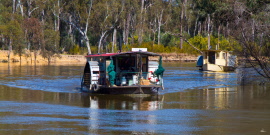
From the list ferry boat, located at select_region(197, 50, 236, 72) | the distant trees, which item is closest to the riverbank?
the distant trees

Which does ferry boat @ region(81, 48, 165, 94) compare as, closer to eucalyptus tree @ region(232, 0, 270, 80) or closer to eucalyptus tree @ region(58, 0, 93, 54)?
eucalyptus tree @ region(232, 0, 270, 80)

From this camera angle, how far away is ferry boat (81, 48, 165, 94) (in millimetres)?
24683

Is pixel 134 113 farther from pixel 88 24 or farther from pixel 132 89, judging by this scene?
pixel 88 24

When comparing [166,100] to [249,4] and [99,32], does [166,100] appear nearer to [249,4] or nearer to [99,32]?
[249,4]

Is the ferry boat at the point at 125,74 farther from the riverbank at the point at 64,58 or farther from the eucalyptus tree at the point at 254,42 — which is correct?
the riverbank at the point at 64,58

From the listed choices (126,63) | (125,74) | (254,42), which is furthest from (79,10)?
(254,42)

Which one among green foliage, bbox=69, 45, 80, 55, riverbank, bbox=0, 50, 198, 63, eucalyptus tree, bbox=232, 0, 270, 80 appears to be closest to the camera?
eucalyptus tree, bbox=232, 0, 270, 80

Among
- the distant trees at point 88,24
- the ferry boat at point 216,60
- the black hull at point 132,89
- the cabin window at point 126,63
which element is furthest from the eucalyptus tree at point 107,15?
the black hull at point 132,89

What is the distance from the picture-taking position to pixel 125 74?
2591cm

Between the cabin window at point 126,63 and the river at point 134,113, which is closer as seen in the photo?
the river at point 134,113

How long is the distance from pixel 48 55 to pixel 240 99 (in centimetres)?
5627

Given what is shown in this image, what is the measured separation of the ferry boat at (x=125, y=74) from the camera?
24.7 metres

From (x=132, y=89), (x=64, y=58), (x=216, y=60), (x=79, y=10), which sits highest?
(x=79, y=10)

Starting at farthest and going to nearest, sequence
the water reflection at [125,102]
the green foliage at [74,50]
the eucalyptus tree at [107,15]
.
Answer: the green foliage at [74,50] → the eucalyptus tree at [107,15] → the water reflection at [125,102]
